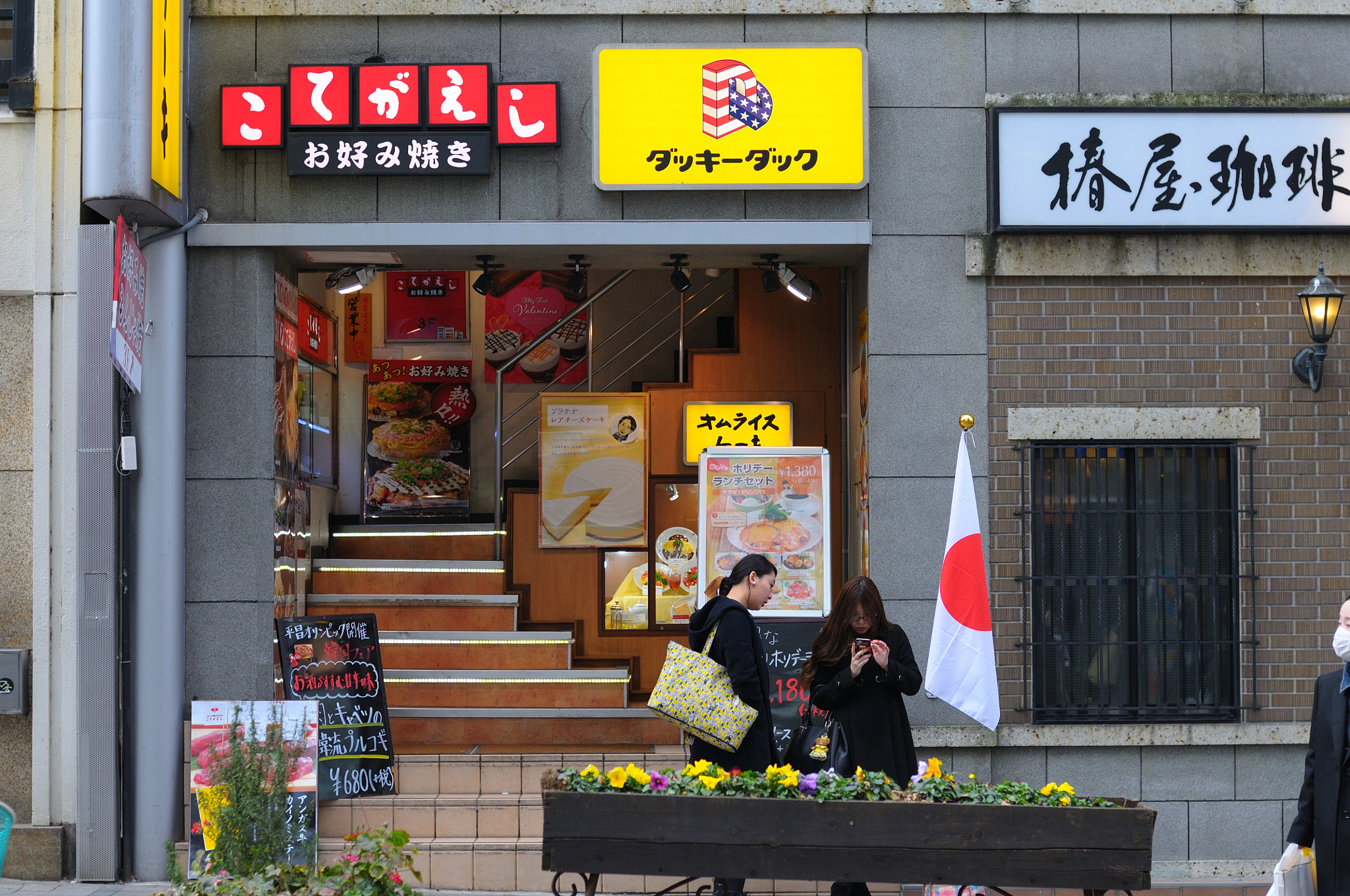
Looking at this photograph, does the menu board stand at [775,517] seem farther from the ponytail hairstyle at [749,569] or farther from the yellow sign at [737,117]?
the yellow sign at [737,117]

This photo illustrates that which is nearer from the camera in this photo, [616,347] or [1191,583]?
[1191,583]

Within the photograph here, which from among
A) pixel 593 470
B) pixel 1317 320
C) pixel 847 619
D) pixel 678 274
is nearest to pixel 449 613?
pixel 593 470

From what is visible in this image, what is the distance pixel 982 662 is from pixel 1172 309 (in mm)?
2711

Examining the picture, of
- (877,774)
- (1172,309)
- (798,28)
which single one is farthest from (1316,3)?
(877,774)

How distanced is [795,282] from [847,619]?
308 centimetres

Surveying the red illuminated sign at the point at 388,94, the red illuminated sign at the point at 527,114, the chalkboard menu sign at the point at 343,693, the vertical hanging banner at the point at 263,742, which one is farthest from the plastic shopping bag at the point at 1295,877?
the red illuminated sign at the point at 388,94

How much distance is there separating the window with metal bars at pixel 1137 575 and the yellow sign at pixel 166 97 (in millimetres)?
5657

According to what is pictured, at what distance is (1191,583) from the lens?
7.92m

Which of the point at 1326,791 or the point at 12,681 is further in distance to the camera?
the point at 12,681

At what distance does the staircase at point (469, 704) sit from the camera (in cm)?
782

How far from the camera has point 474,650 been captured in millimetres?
9484

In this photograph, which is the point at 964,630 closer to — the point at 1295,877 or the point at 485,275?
the point at 1295,877

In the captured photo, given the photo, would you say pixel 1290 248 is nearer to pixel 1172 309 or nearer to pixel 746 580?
pixel 1172 309

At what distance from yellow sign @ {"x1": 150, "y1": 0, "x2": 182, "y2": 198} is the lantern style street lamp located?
707 centimetres
